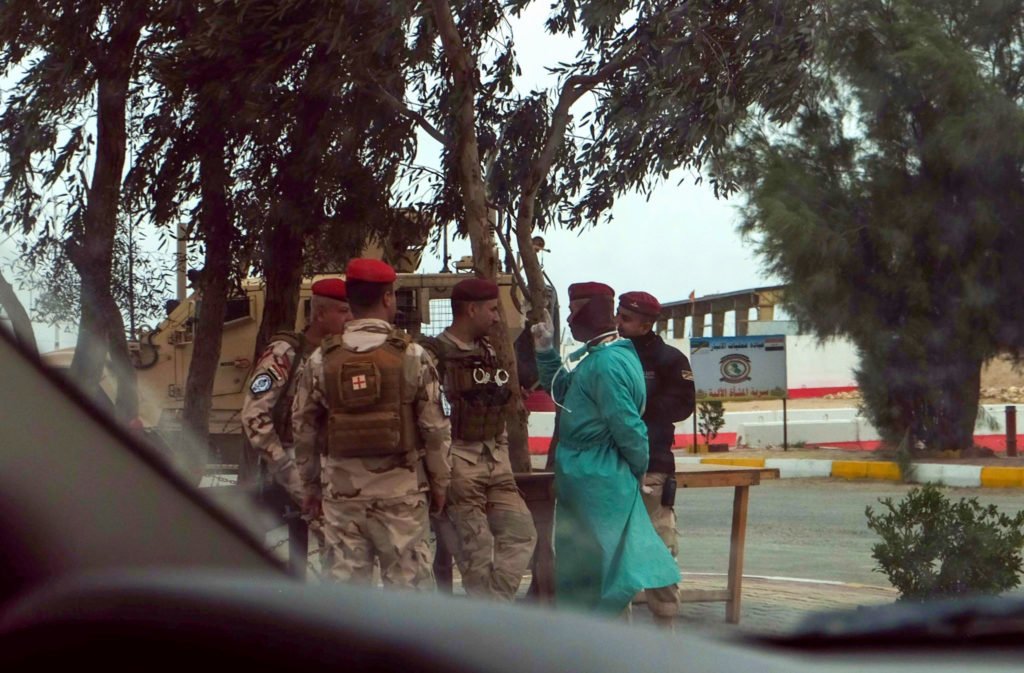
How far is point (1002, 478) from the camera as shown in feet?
45.4

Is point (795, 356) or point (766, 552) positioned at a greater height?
point (795, 356)

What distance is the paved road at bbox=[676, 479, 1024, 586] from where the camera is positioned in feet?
25.2

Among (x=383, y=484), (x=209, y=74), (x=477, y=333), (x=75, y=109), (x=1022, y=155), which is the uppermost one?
(x=1022, y=155)

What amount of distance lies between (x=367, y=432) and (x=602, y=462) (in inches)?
42.1

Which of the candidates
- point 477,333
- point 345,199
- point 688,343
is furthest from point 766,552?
point 688,343

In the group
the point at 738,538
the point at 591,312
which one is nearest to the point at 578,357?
the point at 591,312

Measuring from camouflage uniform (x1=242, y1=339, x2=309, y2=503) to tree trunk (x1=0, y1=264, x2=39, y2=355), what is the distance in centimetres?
352

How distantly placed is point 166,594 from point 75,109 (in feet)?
12.3

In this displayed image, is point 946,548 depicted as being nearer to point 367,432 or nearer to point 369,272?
point 367,432

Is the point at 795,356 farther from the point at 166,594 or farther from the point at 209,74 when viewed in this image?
the point at 166,594

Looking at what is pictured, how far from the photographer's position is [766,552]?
8.89 meters

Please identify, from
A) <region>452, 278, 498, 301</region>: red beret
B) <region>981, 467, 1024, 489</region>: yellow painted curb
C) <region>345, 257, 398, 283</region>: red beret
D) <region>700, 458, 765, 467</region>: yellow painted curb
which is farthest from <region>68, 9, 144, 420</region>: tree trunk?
<region>700, 458, 765, 467</region>: yellow painted curb

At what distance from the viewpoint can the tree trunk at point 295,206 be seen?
5.81 metres

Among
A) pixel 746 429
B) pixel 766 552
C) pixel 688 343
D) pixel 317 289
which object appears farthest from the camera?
pixel 746 429
